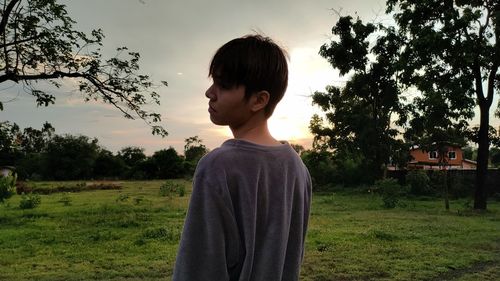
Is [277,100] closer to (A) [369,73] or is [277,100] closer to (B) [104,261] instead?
(B) [104,261]

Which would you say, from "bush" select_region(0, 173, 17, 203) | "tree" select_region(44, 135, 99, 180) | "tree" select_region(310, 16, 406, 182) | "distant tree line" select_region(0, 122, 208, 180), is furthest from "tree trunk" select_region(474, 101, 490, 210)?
"tree" select_region(44, 135, 99, 180)

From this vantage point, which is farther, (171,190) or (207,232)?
(171,190)

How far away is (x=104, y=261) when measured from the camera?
7055 mm

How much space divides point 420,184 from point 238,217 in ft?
72.9

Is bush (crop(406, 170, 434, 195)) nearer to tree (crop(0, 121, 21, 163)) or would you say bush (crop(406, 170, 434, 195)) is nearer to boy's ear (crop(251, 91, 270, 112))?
tree (crop(0, 121, 21, 163))

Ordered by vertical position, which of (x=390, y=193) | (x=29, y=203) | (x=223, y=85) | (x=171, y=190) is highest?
(x=223, y=85)

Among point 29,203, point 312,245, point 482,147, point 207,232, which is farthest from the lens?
point 482,147

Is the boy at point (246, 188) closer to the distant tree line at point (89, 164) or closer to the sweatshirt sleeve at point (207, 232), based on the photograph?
the sweatshirt sleeve at point (207, 232)

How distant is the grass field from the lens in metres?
6.28

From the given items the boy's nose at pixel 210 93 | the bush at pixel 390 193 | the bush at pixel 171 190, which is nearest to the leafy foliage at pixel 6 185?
the boy's nose at pixel 210 93

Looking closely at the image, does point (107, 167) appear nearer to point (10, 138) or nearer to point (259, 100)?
point (10, 138)

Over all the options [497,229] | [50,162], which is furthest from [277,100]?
[50,162]

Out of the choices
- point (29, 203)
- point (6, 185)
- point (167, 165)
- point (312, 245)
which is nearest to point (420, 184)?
point (312, 245)

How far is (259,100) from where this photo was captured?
3.91 feet
